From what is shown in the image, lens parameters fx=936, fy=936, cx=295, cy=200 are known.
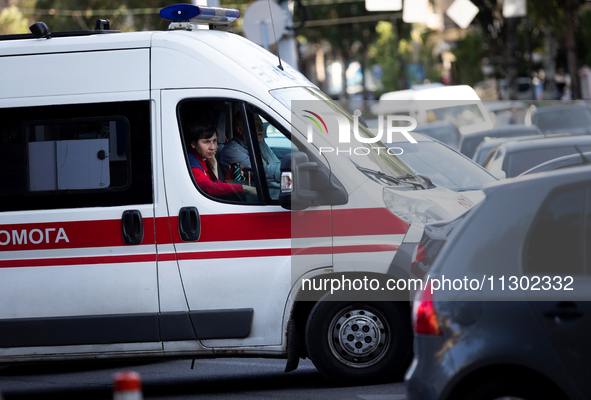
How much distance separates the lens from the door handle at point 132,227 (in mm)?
6035

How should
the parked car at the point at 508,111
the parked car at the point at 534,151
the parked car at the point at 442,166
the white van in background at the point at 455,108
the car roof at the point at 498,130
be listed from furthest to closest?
the parked car at the point at 508,111 → the white van in background at the point at 455,108 → the car roof at the point at 498,130 → the parked car at the point at 534,151 → the parked car at the point at 442,166

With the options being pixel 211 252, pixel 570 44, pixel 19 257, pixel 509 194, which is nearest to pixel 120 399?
pixel 509 194

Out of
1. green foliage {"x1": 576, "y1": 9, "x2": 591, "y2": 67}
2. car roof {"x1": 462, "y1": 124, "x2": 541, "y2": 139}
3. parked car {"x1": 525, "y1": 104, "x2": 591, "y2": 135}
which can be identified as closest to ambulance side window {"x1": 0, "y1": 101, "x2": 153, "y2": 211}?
car roof {"x1": 462, "y1": 124, "x2": 541, "y2": 139}

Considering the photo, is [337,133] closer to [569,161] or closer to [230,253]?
[230,253]

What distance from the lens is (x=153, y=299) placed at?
605cm

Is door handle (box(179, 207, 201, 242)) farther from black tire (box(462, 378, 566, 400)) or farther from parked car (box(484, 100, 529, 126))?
parked car (box(484, 100, 529, 126))

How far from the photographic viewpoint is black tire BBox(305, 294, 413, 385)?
6031 millimetres

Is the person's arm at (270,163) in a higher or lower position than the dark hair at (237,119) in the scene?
lower

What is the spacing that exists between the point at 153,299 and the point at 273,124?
1378 millimetres

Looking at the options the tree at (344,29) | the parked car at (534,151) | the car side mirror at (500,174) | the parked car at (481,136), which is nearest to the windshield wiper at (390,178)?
the car side mirror at (500,174)

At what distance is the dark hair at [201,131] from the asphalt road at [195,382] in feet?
5.78

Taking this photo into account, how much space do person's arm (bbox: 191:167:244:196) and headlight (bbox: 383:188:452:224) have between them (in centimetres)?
98

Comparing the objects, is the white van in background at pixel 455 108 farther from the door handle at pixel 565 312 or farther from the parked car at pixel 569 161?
the door handle at pixel 565 312

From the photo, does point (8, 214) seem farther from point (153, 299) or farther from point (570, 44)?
point (570, 44)
